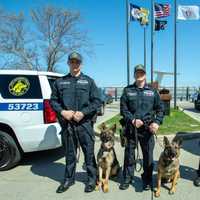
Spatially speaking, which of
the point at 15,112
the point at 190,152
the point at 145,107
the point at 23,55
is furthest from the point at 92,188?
the point at 23,55

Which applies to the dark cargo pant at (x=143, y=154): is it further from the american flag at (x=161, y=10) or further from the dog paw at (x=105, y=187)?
the american flag at (x=161, y=10)

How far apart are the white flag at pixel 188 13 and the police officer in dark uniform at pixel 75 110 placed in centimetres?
1723

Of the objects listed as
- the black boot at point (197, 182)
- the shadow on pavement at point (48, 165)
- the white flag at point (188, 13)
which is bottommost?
the shadow on pavement at point (48, 165)

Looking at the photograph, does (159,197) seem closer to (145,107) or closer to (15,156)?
(145,107)

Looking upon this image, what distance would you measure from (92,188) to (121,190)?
445 millimetres

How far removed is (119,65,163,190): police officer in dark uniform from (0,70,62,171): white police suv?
171 cm

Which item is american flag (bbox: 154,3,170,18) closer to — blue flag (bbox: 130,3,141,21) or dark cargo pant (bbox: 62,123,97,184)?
blue flag (bbox: 130,3,141,21)

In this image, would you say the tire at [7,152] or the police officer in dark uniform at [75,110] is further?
the tire at [7,152]

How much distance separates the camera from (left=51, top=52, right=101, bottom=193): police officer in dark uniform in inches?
205

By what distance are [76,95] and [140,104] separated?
95 centimetres

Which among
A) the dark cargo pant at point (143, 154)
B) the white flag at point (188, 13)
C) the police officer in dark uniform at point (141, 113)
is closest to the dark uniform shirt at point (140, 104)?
the police officer in dark uniform at point (141, 113)

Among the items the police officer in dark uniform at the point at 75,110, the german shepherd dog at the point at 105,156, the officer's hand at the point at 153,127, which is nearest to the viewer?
the officer's hand at the point at 153,127

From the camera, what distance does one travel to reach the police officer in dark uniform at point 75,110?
5199 millimetres

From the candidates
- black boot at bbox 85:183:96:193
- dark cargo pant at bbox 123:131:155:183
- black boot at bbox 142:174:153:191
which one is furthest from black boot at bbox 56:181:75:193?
black boot at bbox 142:174:153:191
